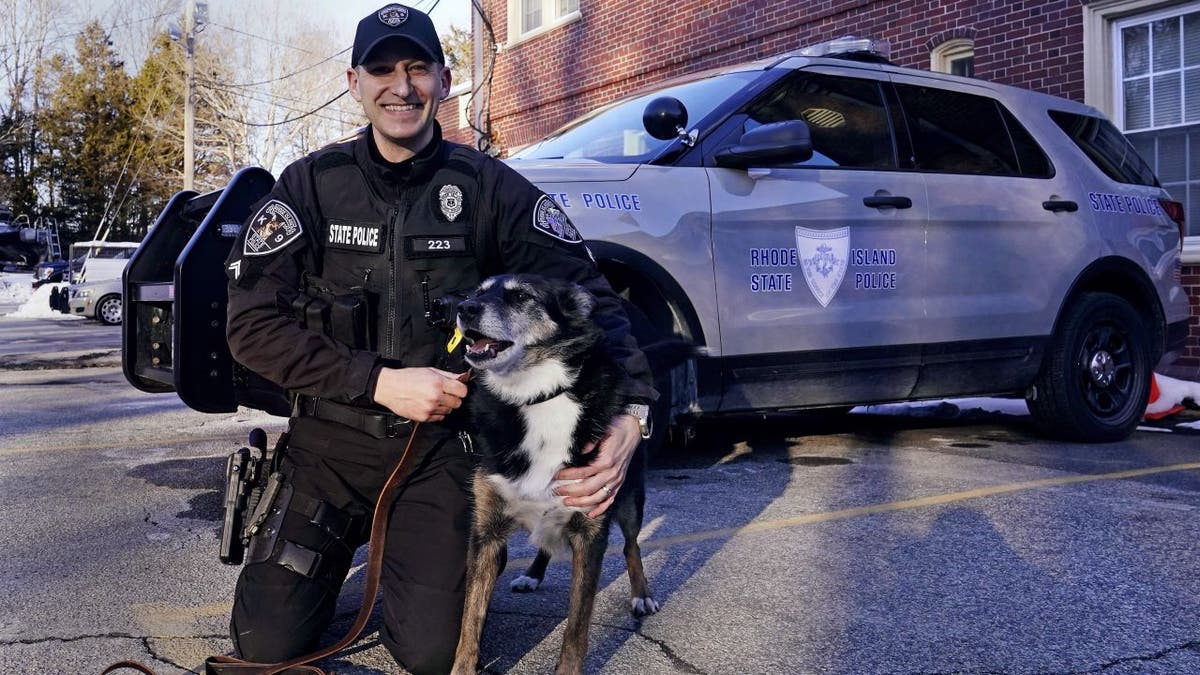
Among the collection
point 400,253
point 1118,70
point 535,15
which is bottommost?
point 400,253

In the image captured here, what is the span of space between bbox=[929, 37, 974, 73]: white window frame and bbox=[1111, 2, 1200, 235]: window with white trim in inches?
59.3

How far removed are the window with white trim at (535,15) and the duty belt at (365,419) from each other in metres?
13.1

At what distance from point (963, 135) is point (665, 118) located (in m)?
2.02

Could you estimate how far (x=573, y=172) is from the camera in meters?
4.44

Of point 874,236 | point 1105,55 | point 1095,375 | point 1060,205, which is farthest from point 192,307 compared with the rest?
point 1105,55

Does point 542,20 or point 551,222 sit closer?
point 551,222

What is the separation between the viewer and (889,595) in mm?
3248

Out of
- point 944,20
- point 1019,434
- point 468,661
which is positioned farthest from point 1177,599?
point 944,20

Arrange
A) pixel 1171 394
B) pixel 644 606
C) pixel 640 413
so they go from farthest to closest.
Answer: pixel 1171 394
pixel 644 606
pixel 640 413

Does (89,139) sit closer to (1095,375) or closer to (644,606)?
(1095,375)

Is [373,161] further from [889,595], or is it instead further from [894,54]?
[894,54]

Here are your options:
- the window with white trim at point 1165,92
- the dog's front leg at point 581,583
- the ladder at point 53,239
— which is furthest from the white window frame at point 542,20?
the ladder at point 53,239

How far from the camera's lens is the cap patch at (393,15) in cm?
294

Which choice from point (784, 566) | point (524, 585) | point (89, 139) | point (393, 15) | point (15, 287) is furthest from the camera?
point (89, 139)
